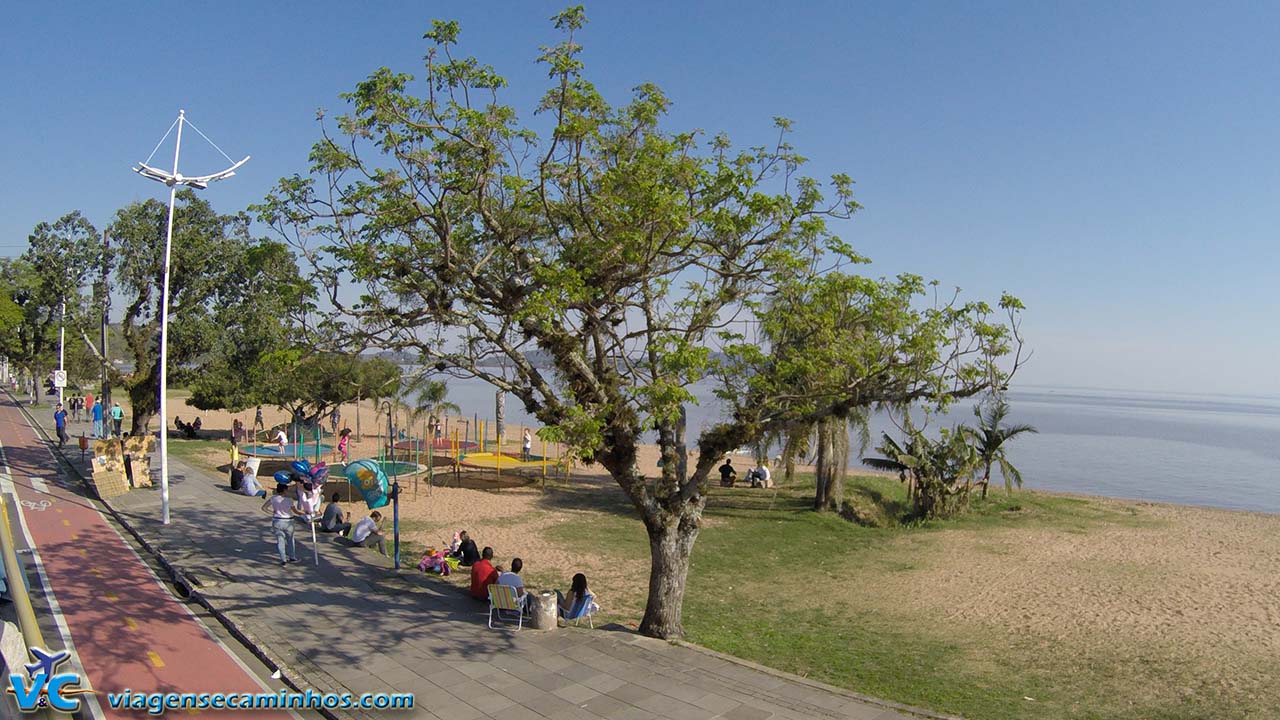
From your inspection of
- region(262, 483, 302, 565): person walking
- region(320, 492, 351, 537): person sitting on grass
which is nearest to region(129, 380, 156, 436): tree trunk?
region(320, 492, 351, 537): person sitting on grass

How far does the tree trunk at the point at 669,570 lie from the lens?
10.5 m

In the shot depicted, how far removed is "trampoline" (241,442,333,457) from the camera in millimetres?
30141

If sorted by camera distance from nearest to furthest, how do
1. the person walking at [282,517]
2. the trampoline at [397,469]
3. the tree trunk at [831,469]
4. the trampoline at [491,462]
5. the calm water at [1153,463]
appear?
the person walking at [282,517] → the tree trunk at [831,469] → the trampoline at [397,469] → the trampoline at [491,462] → the calm water at [1153,463]

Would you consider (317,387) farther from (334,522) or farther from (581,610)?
(581,610)

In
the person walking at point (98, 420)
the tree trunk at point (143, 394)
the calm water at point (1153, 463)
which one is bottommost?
the calm water at point (1153, 463)

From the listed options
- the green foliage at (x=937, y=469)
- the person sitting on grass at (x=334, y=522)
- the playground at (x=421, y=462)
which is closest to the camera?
the person sitting on grass at (x=334, y=522)

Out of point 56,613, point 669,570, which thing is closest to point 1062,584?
point 669,570

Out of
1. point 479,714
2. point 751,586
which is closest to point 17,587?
point 479,714

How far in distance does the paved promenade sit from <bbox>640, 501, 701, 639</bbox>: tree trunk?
1.15 ft

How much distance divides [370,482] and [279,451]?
633 inches

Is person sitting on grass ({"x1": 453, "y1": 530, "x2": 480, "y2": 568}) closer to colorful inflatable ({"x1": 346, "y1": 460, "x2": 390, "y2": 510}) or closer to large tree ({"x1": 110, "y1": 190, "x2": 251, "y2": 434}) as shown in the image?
colorful inflatable ({"x1": 346, "y1": 460, "x2": 390, "y2": 510})

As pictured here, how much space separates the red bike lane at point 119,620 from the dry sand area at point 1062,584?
19.0ft

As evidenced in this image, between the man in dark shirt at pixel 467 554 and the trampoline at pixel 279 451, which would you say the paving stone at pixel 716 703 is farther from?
the trampoline at pixel 279 451

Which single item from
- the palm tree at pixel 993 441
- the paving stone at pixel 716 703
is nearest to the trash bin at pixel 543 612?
the paving stone at pixel 716 703
